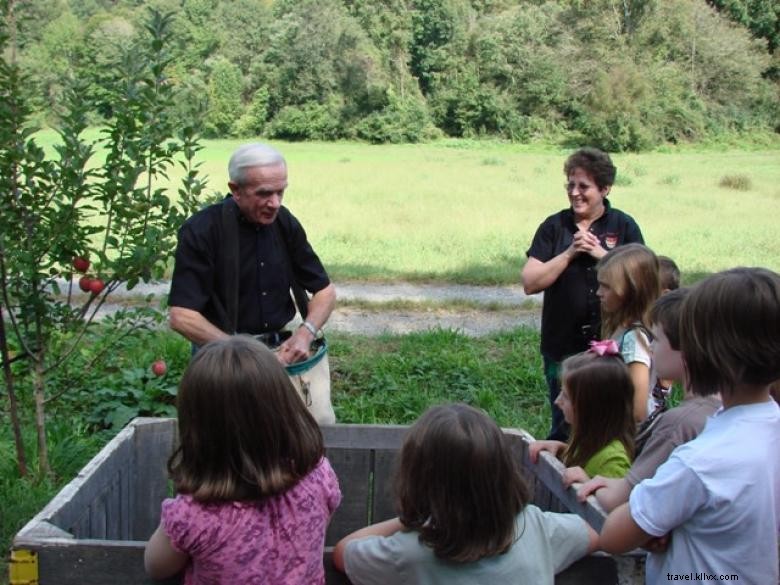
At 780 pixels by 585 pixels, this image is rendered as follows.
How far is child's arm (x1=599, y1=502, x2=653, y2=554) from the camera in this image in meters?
2.14

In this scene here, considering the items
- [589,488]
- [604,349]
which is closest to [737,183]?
[604,349]

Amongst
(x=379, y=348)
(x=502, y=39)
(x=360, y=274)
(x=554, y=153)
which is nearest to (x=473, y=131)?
(x=502, y=39)

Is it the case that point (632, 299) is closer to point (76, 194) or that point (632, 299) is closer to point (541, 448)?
point (541, 448)

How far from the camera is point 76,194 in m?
4.44

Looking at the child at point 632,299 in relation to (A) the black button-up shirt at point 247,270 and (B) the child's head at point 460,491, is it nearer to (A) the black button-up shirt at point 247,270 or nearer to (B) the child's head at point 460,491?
(A) the black button-up shirt at point 247,270

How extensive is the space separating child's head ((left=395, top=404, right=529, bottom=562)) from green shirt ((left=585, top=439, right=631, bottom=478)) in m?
0.93

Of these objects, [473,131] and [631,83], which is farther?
[473,131]

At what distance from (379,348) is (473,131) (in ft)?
158

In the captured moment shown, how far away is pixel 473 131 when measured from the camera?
55062mm

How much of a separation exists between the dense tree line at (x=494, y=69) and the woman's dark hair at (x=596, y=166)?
4011 cm

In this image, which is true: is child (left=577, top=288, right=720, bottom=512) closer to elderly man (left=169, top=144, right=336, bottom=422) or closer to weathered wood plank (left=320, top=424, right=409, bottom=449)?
weathered wood plank (left=320, top=424, right=409, bottom=449)

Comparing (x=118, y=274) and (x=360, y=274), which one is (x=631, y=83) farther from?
(x=118, y=274)

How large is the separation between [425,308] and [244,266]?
6.88 metres

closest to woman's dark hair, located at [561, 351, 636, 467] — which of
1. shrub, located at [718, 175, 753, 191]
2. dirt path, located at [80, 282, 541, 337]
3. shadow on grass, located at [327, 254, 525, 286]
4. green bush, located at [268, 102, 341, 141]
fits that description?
dirt path, located at [80, 282, 541, 337]
